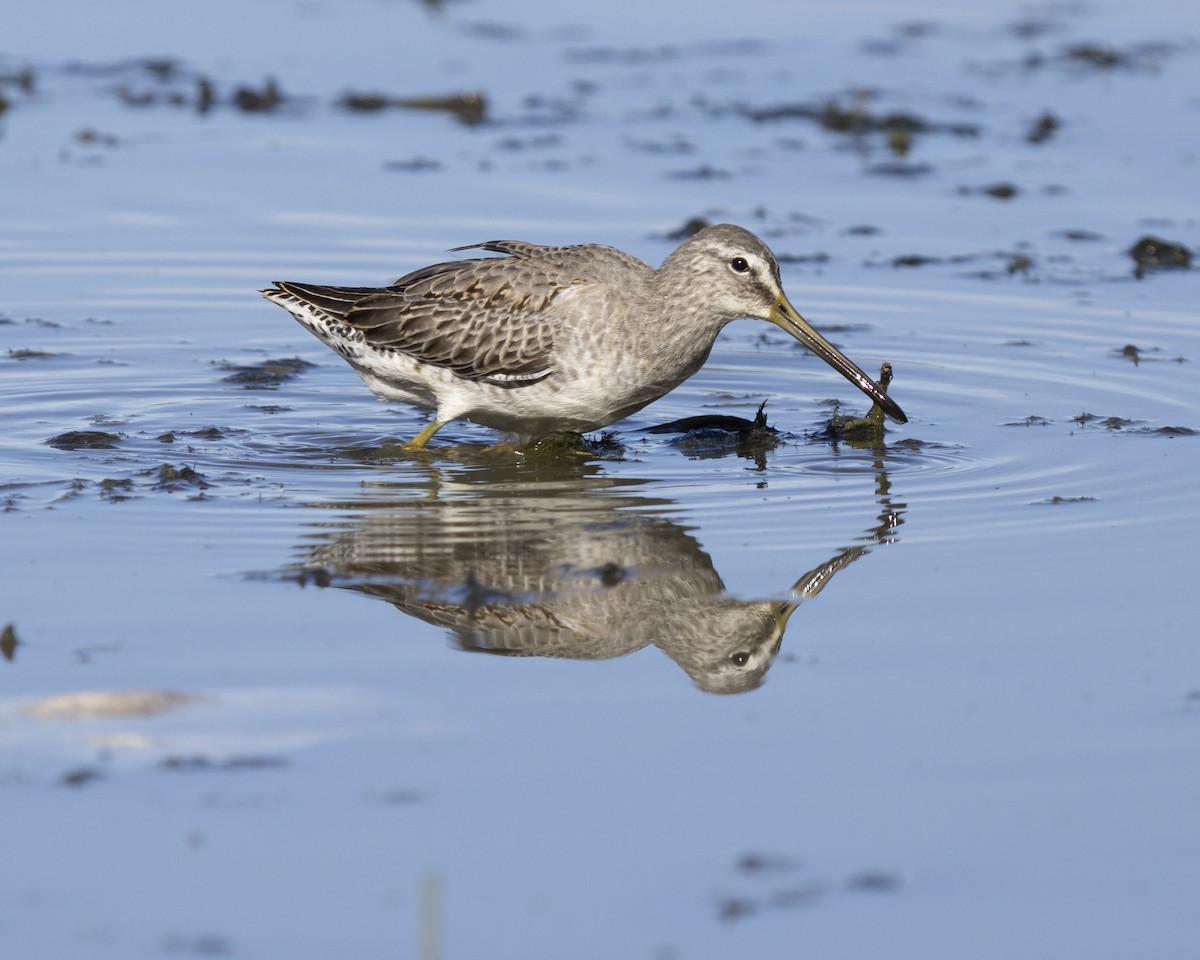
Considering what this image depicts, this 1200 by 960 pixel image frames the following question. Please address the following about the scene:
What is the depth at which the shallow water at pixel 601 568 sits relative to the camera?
Result: 460 cm

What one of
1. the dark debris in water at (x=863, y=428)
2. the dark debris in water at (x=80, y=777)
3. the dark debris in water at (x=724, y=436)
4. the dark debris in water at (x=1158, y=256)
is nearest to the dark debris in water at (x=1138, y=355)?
the dark debris in water at (x=1158, y=256)

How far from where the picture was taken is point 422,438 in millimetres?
9500

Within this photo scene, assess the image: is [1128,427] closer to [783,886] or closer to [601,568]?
[601,568]

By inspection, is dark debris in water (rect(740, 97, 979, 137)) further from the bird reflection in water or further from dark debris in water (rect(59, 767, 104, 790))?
dark debris in water (rect(59, 767, 104, 790))

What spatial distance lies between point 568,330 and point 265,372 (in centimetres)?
252

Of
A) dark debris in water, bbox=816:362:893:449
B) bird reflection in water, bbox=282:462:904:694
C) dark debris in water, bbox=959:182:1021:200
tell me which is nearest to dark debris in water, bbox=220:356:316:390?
bird reflection in water, bbox=282:462:904:694

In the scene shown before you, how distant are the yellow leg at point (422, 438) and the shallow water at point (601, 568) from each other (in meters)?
0.14

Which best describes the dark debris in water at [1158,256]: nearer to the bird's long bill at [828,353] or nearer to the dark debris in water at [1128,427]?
the dark debris in water at [1128,427]

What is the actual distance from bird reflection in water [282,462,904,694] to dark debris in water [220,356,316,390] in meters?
2.34

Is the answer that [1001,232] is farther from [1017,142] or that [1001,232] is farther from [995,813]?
[995,813]

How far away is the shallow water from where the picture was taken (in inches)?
181

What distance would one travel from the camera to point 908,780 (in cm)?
519

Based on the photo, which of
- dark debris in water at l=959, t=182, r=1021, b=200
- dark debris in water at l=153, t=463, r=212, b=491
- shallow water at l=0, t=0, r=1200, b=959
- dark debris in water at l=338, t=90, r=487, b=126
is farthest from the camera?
dark debris in water at l=338, t=90, r=487, b=126

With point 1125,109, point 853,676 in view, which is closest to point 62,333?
point 853,676
